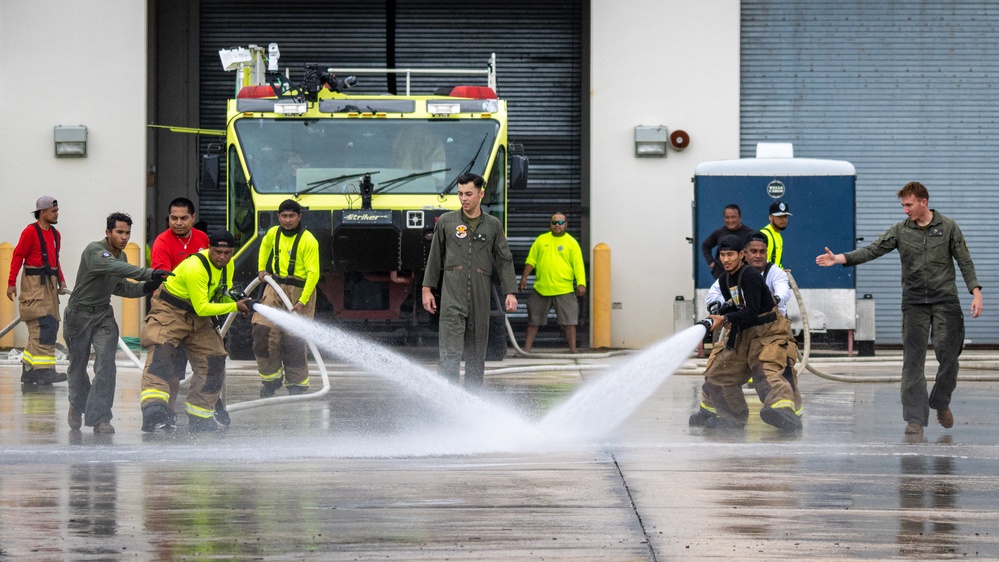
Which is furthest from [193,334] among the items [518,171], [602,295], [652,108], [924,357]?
[652,108]

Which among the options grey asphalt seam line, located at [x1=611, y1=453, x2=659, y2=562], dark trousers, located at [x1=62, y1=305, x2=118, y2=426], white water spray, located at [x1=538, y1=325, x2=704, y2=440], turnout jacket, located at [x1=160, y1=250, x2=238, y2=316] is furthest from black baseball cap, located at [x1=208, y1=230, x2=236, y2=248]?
grey asphalt seam line, located at [x1=611, y1=453, x2=659, y2=562]

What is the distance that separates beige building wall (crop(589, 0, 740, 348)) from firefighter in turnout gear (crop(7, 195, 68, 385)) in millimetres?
7983

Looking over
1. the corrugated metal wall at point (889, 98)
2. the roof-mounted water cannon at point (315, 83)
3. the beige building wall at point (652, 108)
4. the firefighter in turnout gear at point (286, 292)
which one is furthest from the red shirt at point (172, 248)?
the corrugated metal wall at point (889, 98)

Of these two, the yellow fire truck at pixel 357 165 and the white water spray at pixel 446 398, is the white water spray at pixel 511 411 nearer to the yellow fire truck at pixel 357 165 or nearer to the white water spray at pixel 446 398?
the white water spray at pixel 446 398

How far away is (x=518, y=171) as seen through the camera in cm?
1479

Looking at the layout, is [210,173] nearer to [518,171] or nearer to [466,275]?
[518,171]

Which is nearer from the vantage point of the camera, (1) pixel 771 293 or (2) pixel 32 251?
(1) pixel 771 293

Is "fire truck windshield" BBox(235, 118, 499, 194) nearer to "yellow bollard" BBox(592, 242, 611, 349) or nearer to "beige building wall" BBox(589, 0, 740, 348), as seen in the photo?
"yellow bollard" BBox(592, 242, 611, 349)

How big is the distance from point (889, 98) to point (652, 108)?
3333 mm

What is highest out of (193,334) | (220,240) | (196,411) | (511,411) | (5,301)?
(220,240)

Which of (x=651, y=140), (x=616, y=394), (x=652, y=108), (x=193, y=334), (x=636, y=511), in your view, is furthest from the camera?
(x=652, y=108)

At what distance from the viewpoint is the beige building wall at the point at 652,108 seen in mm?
18609

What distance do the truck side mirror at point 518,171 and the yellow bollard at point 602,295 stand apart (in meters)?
3.56

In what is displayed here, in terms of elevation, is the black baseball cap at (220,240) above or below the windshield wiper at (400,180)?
below
